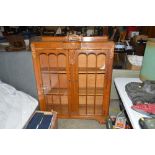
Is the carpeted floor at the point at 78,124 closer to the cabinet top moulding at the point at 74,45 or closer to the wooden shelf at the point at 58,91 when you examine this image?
the wooden shelf at the point at 58,91

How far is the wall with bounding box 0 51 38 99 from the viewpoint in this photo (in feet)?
5.67

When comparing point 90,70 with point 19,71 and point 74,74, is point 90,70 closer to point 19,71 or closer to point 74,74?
point 74,74

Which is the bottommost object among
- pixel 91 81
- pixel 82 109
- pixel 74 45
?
pixel 82 109

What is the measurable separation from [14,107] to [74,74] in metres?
0.68

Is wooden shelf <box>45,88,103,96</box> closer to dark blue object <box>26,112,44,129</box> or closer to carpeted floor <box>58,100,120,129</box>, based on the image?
dark blue object <box>26,112,44,129</box>

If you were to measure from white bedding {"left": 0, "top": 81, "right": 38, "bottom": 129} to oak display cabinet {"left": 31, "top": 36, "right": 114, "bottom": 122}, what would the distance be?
0.63 feet

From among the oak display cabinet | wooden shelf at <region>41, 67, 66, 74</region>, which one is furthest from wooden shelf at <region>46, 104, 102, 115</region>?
wooden shelf at <region>41, 67, 66, 74</region>

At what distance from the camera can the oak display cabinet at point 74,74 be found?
1646 mm

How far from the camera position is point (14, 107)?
1649 millimetres

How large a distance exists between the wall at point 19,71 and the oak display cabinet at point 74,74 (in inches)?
2.7

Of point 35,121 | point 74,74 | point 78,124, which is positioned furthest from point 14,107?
point 78,124
